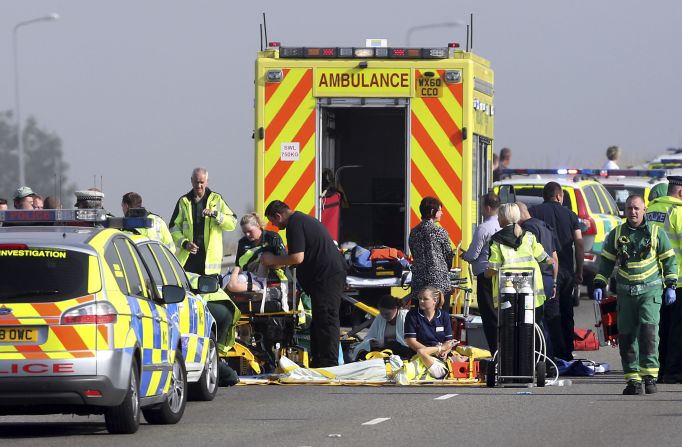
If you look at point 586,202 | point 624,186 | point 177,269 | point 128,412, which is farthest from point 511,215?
point 624,186

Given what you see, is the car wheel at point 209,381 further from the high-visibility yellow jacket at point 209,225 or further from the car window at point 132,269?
the high-visibility yellow jacket at point 209,225

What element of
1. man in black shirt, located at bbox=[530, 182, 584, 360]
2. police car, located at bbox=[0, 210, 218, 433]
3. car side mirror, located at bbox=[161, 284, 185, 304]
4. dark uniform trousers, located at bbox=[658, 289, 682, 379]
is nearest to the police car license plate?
police car, located at bbox=[0, 210, 218, 433]

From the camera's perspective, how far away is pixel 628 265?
15391mm

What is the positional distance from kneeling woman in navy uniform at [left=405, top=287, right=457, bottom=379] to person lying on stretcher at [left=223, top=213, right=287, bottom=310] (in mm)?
1334

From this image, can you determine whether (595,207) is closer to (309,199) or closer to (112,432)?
(309,199)

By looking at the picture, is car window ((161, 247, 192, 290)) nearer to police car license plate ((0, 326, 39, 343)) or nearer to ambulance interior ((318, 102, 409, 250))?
police car license plate ((0, 326, 39, 343))

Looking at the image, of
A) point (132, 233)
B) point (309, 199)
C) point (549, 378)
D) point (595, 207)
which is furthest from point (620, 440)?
point (595, 207)

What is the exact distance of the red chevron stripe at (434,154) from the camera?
20.1 meters

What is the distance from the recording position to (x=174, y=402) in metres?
12.7

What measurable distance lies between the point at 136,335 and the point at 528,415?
3055mm

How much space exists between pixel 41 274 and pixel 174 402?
1.67 m

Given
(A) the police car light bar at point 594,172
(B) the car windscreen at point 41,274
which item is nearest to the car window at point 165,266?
(B) the car windscreen at point 41,274

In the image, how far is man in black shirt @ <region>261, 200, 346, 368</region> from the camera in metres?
16.8

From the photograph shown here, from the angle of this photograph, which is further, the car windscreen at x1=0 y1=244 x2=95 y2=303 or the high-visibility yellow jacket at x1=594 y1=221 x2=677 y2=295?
the high-visibility yellow jacket at x1=594 y1=221 x2=677 y2=295
